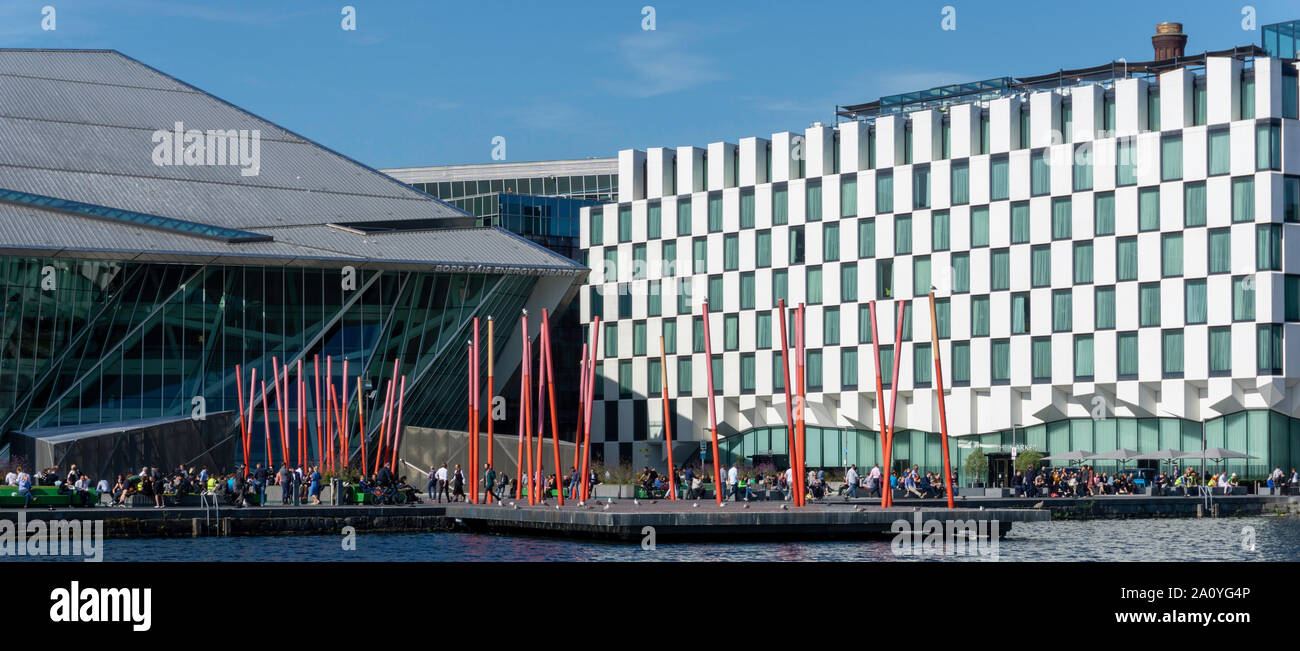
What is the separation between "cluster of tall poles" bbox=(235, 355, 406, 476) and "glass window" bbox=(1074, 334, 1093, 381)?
104 feet

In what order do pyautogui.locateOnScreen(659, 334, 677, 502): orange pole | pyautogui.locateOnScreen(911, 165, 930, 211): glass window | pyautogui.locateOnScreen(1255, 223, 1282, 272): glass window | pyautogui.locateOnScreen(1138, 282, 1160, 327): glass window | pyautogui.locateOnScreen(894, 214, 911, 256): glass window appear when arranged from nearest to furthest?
1. pyautogui.locateOnScreen(659, 334, 677, 502): orange pole
2. pyautogui.locateOnScreen(1255, 223, 1282, 272): glass window
3. pyautogui.locateOnScreen(1138, 282, 1160, 327): glass window
4. pyautogui.locateOnScreen(911, 165, 930, 211): glass window
5. pyautogui.locateOnScreen(894, 214, 911, 256): glass window

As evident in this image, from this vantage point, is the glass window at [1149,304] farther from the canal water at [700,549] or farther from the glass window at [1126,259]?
the canal water at [700,549]

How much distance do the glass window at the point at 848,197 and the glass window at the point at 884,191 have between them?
1.43 meters

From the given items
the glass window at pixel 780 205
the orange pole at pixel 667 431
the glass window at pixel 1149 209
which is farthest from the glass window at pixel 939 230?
the orange pole at pixel 667 431

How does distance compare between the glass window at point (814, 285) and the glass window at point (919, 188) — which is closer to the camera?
the glass window at point (919, 188)

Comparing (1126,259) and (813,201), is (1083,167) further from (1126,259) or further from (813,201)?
(813,201)

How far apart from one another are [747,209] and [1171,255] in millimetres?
24452

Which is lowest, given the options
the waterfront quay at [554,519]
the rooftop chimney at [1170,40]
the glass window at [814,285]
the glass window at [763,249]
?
the waterfront quay at [554,519]

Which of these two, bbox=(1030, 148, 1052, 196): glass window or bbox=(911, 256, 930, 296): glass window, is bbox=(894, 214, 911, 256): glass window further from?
bbox=(1030, 148, 1052, 196): glass window

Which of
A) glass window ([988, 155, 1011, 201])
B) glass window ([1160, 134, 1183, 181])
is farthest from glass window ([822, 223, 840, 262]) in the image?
glass window ([1160, 134, 1183, 181])

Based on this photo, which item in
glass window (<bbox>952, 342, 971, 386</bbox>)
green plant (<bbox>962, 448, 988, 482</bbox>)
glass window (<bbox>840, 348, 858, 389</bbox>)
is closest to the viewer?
green plant (<bbox>962, 448, 988, 482</bbox>)

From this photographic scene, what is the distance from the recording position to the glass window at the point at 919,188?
84438 millimetres

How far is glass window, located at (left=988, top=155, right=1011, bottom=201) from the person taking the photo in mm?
81188
